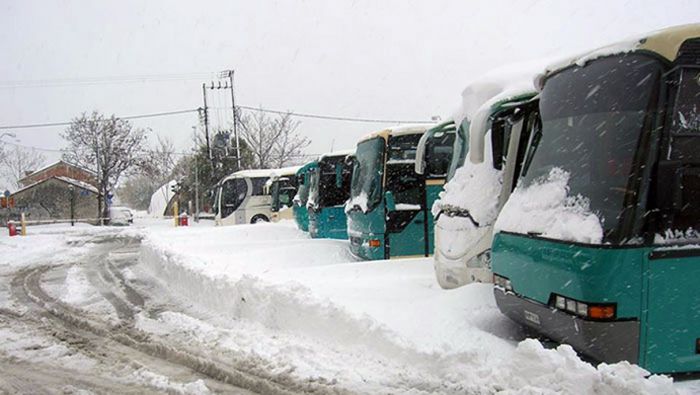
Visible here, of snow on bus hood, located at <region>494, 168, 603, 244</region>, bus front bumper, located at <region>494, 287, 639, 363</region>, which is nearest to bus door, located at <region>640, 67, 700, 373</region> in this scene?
bus front bumper, located at <region>494, 287, 639, 363</region>

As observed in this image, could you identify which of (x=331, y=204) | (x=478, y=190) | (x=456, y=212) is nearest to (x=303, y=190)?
(x=331, y=204)

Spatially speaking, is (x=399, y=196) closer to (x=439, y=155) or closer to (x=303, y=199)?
(x=439, y=155)

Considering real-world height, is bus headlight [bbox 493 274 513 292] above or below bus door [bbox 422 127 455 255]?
below

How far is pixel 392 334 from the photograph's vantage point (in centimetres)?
503

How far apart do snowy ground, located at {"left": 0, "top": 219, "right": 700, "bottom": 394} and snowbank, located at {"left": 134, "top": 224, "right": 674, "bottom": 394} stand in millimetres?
11

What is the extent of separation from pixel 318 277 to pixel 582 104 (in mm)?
5087

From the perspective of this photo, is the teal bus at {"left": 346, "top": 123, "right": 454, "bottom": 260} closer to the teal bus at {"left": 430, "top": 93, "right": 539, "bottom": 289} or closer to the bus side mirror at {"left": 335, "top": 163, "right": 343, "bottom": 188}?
the teal bus at {"left": 430, "top": 93, "right": 539, "bottom": 289}

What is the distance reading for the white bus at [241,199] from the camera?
2806 cm

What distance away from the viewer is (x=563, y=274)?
388 cm

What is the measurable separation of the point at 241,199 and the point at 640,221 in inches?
1016

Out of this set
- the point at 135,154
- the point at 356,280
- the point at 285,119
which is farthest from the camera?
the point at 285,119

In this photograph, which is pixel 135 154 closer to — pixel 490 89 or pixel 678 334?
pixel 490 89

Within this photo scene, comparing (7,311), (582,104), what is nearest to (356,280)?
(582,104)

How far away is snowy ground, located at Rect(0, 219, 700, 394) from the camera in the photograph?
3.93m
